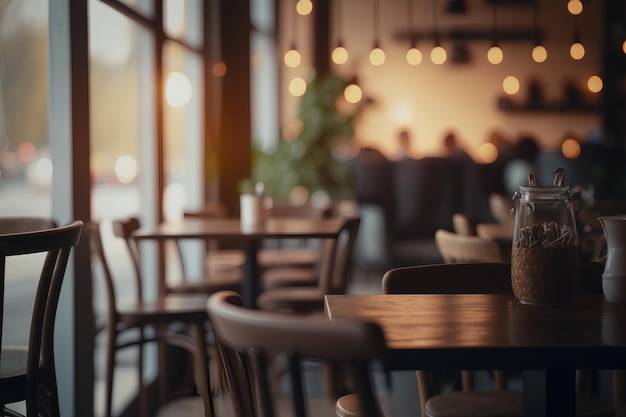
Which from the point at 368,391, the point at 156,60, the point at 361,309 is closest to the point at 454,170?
the point at 156,60

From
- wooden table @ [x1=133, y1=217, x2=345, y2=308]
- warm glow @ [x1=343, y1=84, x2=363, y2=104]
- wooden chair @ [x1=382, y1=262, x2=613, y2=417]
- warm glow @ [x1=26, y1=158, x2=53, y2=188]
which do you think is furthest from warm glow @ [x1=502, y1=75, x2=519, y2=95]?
wooden chair @ [x1=382, y1=262, x2=613, y2=417]

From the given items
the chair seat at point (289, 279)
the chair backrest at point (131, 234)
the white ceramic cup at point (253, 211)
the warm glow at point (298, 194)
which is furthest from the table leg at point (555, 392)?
the warm glow at point (298, 194)

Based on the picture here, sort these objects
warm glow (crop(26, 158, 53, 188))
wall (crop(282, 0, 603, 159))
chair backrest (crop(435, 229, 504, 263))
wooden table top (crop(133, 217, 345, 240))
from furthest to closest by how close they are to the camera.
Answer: wall (crop(282, 0, 603, 159)) → wooden table top (crop(133, 217, 345, 240)) → warm glow (crop(26, 158, 53, 188)) → chair backrest (crop(435, 229, 504, 263))

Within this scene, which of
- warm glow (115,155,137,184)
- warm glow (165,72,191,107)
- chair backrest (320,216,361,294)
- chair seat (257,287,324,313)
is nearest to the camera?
chair backrest (320,216,361,294)

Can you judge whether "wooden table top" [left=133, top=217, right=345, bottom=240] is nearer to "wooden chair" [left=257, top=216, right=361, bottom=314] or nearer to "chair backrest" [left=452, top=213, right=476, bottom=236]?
"wooden chair" [left=257, top=216, right=361, bottom=314]

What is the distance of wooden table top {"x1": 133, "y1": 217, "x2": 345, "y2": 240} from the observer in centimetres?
354

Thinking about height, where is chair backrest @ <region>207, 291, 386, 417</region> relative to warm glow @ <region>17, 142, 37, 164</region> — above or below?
below

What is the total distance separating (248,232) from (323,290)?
51 centimetres

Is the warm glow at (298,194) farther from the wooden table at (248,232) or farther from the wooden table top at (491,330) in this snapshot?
the wooden table top at (491,330)

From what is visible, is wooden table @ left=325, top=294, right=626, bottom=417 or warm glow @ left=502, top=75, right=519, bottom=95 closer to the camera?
wooden table @ left=325, top=294, right=626, bottom=417

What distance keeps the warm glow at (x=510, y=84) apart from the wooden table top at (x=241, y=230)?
7.57 m

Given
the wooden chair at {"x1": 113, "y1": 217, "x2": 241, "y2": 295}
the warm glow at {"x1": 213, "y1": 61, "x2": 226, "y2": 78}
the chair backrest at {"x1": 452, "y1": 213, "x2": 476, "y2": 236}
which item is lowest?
the wooden chair at {"x1": 113, "y1": 217, "x2": 241, "y2": 295}

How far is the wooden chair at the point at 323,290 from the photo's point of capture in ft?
12.5

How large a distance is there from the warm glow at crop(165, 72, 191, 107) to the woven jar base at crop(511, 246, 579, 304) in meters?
3.52
